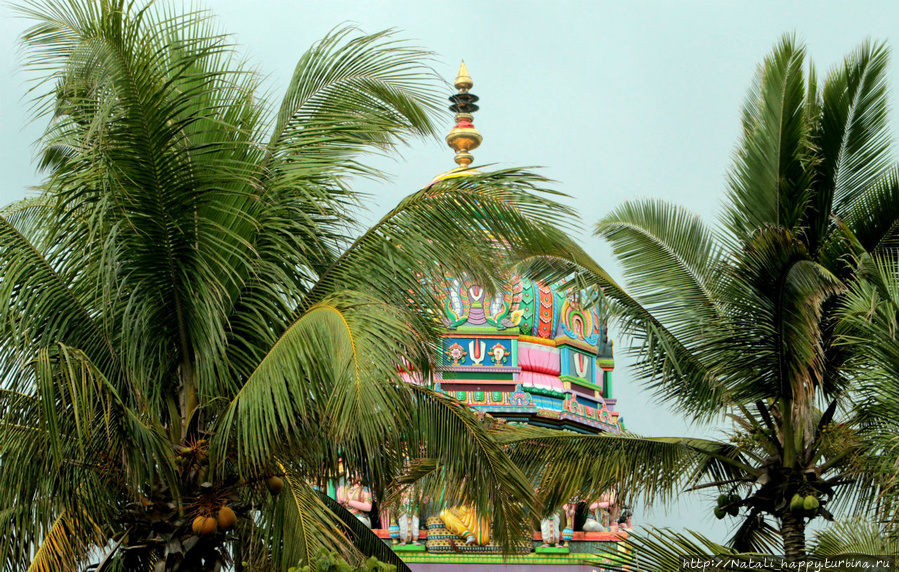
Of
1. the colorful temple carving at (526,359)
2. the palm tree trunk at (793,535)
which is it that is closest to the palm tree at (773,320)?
the palm tree trunk at (793,535)

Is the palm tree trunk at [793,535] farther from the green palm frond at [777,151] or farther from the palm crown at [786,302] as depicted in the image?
the green palm frond at [777,151]

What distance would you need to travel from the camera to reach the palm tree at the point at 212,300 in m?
8.85

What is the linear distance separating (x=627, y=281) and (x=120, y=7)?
6.91 metres

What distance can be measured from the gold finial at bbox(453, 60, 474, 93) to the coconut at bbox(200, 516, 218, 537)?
1870cm

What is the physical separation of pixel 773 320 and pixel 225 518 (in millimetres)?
6186

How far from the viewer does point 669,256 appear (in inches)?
533

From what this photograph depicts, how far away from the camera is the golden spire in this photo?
84.9ft

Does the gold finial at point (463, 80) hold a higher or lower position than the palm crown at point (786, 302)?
higher

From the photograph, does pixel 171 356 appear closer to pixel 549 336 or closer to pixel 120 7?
pixel 120 7

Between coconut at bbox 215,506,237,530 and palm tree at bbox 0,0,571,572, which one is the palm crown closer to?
palm tree at bbox 0,0,571,572

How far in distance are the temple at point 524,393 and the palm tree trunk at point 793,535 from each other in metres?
9.18

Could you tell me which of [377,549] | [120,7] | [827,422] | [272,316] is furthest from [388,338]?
[827,422]

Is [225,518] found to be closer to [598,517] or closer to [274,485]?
[274,485]

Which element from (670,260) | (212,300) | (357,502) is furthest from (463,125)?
(212,300)
